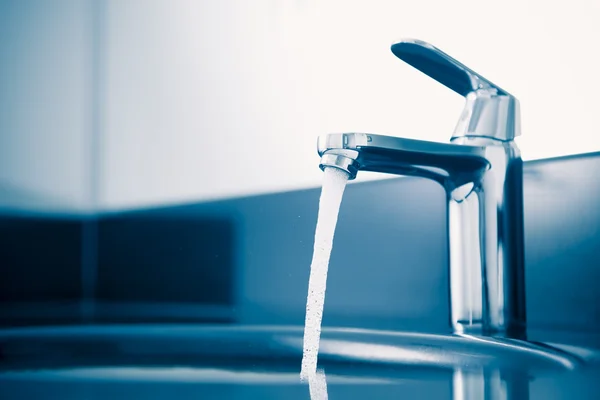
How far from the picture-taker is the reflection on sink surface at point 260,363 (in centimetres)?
41

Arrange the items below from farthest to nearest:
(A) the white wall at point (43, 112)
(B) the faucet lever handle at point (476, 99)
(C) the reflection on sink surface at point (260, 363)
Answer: (A) the white wall at point (43, 112) < (B) the faucet lever handle at point (476, 99) < (C) the reflection on sink surface at point (260, 363)

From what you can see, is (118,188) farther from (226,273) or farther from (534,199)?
(534,199)

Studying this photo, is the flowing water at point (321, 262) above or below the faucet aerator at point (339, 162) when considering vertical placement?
below

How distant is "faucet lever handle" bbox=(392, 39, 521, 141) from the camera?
543mm

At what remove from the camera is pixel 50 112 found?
1218 mm

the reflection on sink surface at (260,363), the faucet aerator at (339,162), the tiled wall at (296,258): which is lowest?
the reflection on sink surface at (260,363)

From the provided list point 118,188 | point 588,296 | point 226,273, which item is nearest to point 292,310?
point 226,273

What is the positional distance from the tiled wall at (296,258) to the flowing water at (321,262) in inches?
7.4

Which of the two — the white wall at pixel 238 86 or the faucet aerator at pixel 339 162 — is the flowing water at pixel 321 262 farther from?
the white wall at pixel 238 86

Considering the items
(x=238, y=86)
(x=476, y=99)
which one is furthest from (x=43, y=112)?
(x=476, y=99)

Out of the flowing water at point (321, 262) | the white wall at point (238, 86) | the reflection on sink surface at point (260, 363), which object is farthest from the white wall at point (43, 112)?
the flowing water at point (321, 262)

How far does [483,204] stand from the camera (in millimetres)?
563

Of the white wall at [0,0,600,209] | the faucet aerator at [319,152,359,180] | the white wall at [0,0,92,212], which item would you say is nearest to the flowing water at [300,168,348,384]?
the faucet aerator at [319,152,359,180]

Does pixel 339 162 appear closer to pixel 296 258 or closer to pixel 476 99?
pixel 476 99
